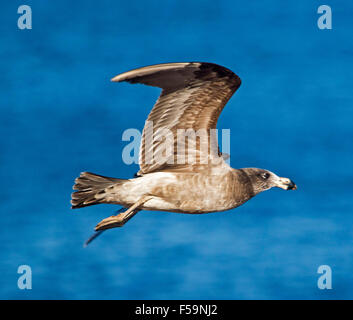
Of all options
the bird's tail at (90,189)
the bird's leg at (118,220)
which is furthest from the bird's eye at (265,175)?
the bird's tail at (90,189)

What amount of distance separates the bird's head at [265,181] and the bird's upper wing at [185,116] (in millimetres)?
816

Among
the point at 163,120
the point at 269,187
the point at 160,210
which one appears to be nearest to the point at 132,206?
the point at 160,210

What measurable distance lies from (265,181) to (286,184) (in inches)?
13.9

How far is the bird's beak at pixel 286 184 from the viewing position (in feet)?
51.2

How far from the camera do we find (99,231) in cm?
Result: 1440

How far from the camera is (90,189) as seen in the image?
596 inches

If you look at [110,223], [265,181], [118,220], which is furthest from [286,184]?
[110,223]

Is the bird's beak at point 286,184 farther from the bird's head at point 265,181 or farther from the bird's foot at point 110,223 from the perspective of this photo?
the bird's foot at point 110,223

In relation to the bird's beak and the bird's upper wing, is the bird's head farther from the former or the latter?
the bird's upper wing

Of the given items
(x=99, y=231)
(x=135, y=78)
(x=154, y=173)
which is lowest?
(x=99, y=231)

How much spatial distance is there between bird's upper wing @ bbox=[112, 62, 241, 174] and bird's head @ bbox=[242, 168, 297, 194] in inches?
32.1

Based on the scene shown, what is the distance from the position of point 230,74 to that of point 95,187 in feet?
9.38

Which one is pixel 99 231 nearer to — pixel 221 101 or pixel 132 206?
pixel 132 206

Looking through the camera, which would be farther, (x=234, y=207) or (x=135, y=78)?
(x=234, y=207)
